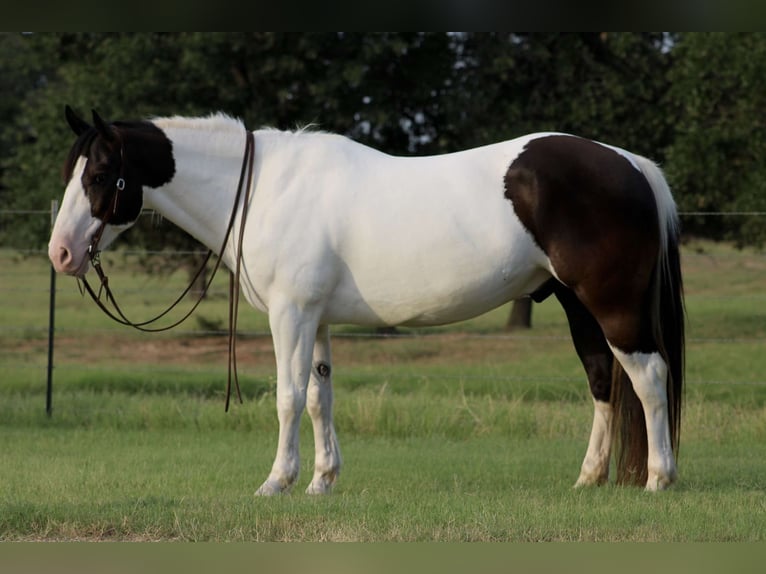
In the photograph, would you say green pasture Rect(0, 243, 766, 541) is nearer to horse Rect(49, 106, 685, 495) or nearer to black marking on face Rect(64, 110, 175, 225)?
horse Rect(49, 106, 685, 495)

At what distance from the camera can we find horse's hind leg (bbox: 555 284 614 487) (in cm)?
681

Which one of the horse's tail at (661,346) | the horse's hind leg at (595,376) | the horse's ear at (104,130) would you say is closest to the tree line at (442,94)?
the horse's hind leg at (595,376)

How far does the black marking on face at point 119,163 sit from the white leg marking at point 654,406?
2928mm

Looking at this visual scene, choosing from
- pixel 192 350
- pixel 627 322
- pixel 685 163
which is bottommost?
pixel 192 350

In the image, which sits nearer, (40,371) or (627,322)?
(627,322)

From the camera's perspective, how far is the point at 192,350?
18281 mm

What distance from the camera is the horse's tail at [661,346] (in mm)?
6402

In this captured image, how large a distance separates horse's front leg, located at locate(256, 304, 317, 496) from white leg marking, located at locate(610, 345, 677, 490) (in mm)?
1798

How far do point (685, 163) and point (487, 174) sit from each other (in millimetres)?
9403

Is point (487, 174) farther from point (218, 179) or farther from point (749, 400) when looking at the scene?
point (749, 400)

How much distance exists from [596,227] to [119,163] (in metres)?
2.79

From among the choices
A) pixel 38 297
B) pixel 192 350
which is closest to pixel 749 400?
pixel 192 350

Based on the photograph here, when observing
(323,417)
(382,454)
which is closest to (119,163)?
(323,417)

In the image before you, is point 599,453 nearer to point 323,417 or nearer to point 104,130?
point 323,417
